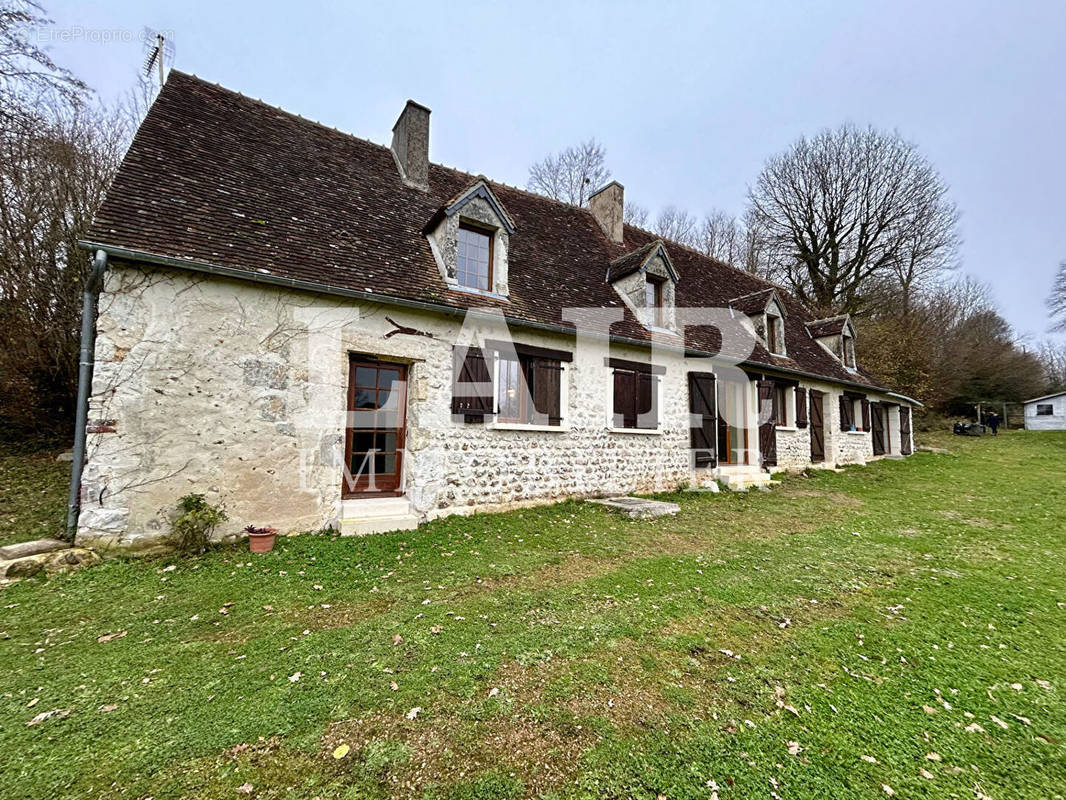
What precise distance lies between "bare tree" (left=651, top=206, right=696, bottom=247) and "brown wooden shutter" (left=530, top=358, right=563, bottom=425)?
19907 millimetres

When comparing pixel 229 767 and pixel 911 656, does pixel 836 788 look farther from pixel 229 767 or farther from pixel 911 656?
pixel 229 767

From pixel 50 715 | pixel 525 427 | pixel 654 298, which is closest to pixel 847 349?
pixel 654 298

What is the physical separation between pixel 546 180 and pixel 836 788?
77.9ft

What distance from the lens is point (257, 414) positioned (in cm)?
584

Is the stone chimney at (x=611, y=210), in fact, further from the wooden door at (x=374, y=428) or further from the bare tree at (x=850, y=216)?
the bare tree at (x=850, y=216)

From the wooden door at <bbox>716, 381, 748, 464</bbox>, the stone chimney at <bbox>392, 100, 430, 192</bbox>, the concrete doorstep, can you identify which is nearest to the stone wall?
the concrete doorstep

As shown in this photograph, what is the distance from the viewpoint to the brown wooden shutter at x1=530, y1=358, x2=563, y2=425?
324 inches

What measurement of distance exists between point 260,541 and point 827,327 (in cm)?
1817

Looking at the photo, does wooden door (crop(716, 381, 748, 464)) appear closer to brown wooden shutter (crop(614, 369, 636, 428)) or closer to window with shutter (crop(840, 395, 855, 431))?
brown wooden shutter (crop(614, 369, 636, 428))

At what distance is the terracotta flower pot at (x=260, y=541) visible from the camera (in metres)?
5.39

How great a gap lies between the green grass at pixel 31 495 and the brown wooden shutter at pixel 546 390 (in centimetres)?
684

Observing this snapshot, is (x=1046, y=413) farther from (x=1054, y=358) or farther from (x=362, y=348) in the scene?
(x=362, y=348)

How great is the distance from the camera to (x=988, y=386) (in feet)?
86.0

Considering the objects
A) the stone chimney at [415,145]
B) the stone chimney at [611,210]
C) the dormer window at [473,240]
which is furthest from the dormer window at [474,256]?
the stone chimney at [611,210]
